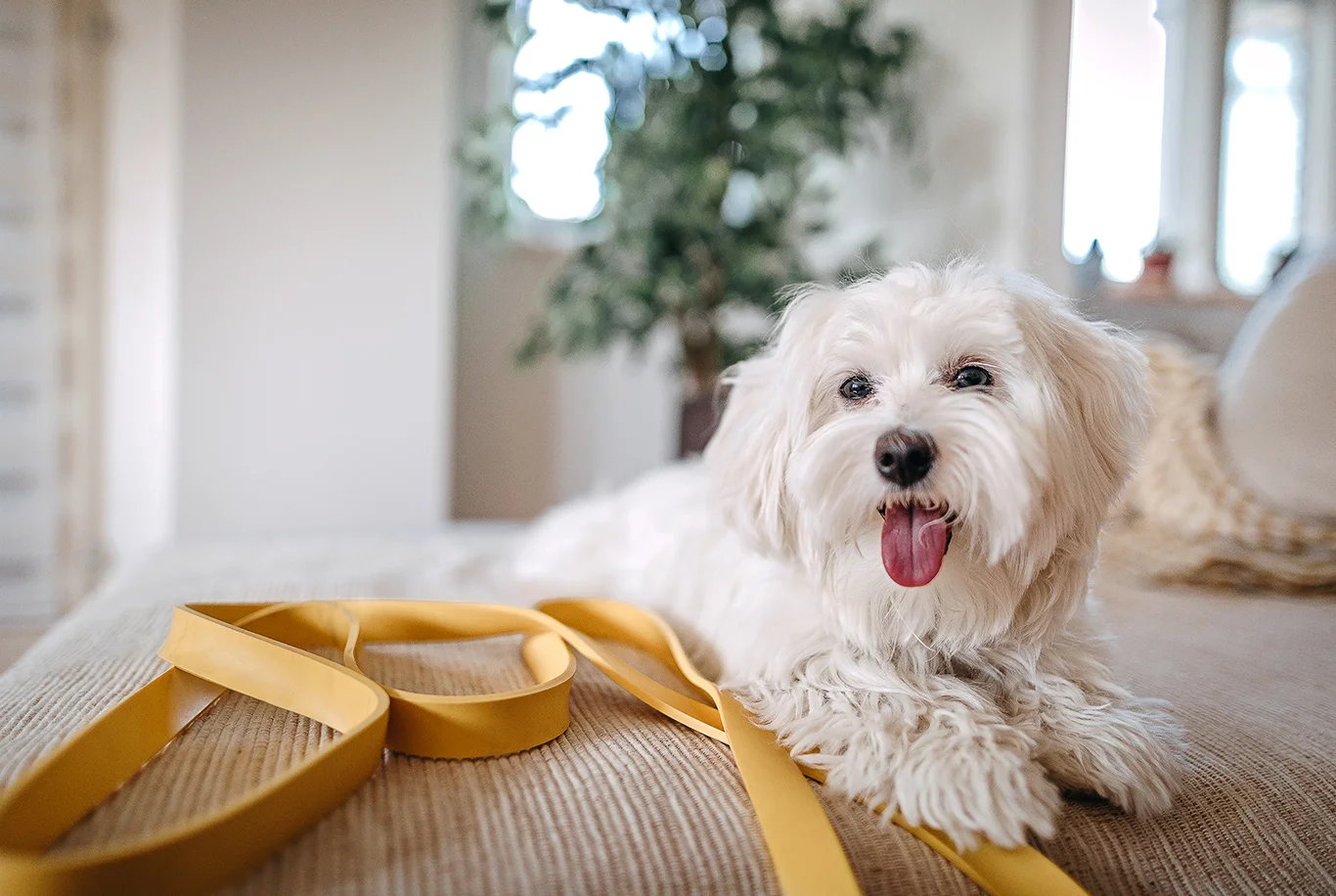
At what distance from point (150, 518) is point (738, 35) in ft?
9.01

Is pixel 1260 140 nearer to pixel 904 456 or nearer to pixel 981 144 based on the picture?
pixel 981 144

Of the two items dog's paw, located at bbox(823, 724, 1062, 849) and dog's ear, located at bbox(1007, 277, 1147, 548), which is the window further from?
dog's paw, located at bbox(823, 724, 1062, 849)

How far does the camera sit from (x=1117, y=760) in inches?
27.5

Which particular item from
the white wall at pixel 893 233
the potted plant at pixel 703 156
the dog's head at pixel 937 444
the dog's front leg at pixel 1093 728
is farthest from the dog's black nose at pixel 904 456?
the potted plant at pixel 703 156

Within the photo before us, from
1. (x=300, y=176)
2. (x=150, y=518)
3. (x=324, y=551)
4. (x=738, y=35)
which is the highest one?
(x=738, y=35)

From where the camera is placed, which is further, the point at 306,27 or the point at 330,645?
the point at 306,27

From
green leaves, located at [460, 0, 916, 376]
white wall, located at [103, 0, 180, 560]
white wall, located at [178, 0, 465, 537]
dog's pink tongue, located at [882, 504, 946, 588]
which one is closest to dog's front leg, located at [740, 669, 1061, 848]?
dog's pink tongue, located at [882, 504, 946, 588]

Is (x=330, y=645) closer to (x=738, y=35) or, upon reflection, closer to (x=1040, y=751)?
(x=1040, y=751)

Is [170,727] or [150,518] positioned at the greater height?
[170,727]

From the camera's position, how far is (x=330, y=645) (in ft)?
3.30

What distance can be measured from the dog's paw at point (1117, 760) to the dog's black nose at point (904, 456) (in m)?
0.26

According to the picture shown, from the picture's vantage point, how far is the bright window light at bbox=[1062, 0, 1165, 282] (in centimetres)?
288

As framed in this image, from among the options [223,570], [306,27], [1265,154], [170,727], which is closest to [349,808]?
[170,727]

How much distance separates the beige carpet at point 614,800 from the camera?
578 mm
